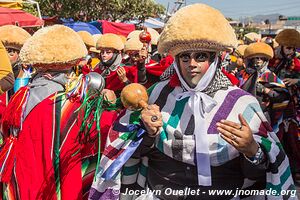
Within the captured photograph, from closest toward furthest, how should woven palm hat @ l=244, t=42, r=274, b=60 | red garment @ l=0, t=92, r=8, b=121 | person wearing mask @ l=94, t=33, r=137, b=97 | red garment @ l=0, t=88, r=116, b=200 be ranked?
red garment @ l=0, t=88, r=116, b=200 → red garment @ l=0, t=92, r=8, b=121 → woven palm hat @ l=244, t=42, r=274, b=60 → person wearing mask @ l=94, t=33, r=137, b=97

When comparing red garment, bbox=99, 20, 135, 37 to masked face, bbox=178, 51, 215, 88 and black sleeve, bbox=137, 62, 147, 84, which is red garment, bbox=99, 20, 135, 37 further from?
masked face, bbox=178, 51, 215, 88

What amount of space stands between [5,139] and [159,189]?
1150mm

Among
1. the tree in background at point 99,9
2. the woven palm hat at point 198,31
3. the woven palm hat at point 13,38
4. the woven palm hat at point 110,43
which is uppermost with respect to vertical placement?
the woven palm hat at point 198,31

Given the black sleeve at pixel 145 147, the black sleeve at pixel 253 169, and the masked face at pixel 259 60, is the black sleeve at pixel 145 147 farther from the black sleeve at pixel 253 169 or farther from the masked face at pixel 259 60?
the masked face at pixel 259 60

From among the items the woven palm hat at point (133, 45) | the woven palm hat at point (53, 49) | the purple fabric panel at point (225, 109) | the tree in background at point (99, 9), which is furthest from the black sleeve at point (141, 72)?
the tree in background at point (99, 9)

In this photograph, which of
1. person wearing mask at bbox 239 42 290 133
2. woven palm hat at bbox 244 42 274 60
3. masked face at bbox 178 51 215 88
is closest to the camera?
masked face at bbox 178 51 215 88

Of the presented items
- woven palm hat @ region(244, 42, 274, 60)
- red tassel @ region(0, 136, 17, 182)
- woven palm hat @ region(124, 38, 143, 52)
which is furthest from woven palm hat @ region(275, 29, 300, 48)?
red tassel @ region(0, 136, 17, 182)

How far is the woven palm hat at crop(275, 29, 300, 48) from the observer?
16.7ft

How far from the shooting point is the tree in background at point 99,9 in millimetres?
16500


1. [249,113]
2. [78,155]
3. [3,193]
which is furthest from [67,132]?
[249,113]

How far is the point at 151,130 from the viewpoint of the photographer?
2.02 metres

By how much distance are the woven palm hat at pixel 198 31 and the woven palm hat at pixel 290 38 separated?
3.24 metres

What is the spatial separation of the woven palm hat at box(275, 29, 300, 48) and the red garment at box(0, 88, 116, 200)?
11.4ft

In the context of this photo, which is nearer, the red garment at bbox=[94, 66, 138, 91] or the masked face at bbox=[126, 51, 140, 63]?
the red garment at bbox=[94, 66, 138, 91]
